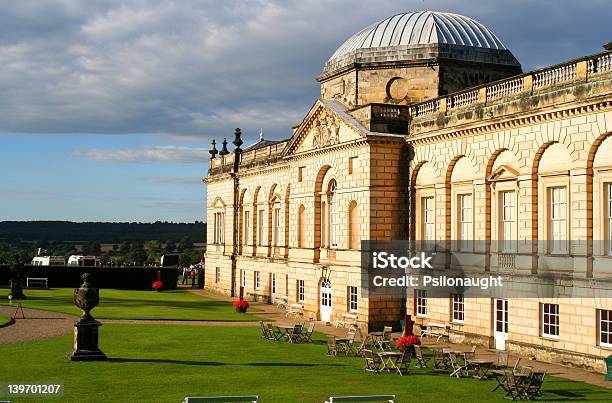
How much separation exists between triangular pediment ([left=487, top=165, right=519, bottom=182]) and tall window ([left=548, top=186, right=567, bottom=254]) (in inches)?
76.2

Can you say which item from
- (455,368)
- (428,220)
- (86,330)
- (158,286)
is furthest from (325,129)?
(158,286)

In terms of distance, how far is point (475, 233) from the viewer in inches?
1273

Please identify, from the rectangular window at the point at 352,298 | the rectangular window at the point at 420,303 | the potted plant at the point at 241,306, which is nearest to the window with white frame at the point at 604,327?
the rectangular window at the point at 420,303

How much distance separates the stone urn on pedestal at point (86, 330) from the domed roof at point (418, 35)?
2143cm

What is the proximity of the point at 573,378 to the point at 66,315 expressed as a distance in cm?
2491

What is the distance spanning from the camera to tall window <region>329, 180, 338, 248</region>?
40625mm

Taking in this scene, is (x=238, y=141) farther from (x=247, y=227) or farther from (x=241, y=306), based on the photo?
(x=241, y=306)

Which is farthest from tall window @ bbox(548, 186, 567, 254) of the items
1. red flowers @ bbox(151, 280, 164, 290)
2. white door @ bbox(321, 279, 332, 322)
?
red flowers @ bbox(151, 280, 164, 290)

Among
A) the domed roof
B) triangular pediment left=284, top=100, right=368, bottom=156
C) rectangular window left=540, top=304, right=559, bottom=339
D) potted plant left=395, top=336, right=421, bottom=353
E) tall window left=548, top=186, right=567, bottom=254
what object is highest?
the domed roof

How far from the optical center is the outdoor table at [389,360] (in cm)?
2463

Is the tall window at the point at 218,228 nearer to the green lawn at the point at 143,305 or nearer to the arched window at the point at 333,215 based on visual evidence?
the green lawn at the point at 143,305

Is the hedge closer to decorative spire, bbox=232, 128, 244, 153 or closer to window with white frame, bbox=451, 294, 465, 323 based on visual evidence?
decorative spire, bbox=232, 128, 244, 153

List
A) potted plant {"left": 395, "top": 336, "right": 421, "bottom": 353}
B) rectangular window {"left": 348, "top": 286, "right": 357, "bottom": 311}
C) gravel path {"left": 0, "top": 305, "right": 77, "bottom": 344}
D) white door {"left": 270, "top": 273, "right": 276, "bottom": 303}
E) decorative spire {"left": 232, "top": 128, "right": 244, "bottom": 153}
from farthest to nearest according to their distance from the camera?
decorative spire {"left": 232, "top": 128, "right": 244, "bottom": 153} → white door {"left": 270, "top": 273, "right": 276, "bottom": 303} → rectangular window {"left": 348, "top": 286, "right": 357, "bottom": 311} → gravel path {"left": 0, "top": 305, "right": 77, "bottom": 344} → potted plant {"left": 395, "top": 336, "right": 421, "bottom": 353}

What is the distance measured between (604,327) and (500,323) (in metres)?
5.69
